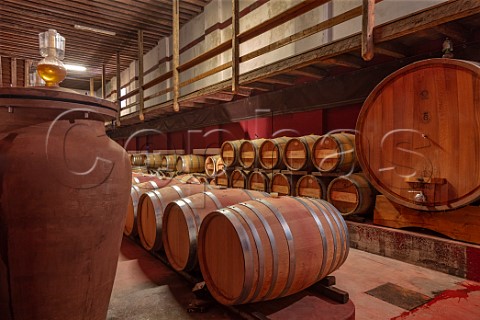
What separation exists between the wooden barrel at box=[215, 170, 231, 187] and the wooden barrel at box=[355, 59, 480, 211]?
3399mm

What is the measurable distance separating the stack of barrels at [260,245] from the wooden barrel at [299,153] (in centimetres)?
225

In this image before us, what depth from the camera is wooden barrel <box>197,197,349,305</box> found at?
2.15m

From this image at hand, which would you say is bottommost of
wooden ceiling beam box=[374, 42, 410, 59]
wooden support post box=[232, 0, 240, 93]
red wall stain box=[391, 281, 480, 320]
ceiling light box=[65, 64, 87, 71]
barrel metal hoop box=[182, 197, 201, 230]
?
red wall stain box=[391, 281, 480, 320]

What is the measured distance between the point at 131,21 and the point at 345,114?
310 inches

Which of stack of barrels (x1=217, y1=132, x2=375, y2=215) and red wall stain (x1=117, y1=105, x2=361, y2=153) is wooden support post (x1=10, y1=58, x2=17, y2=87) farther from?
stack of barrels (x1=217, y1=132, x2=375, y2=215)

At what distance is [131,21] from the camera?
9.89 meters

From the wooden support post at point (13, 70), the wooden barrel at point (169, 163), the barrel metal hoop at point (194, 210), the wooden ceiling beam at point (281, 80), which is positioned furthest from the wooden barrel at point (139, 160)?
the barrel metal hoop at point (194, 210)

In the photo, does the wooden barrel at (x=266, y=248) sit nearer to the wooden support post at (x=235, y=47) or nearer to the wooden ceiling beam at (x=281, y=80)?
the wooden ceiling beam at (x=281, y=80)

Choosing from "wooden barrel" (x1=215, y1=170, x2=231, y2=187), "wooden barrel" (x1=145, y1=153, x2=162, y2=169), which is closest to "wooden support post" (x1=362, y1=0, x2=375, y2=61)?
"wooden barrel" (x1=215, y1=170, x2=231, y2=187)

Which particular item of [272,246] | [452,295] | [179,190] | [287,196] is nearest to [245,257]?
[272,246]

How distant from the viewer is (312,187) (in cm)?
500

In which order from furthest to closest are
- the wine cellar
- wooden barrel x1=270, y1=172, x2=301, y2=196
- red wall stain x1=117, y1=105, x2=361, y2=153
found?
red wall stain x1=117, y1=105, x2=361, y2=153 → wooden barrel x1=270, y1=172, x2=301, y2=196 → the wine cellar

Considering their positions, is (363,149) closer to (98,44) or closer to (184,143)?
(184,143)

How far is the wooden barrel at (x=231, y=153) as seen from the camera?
6574mm
